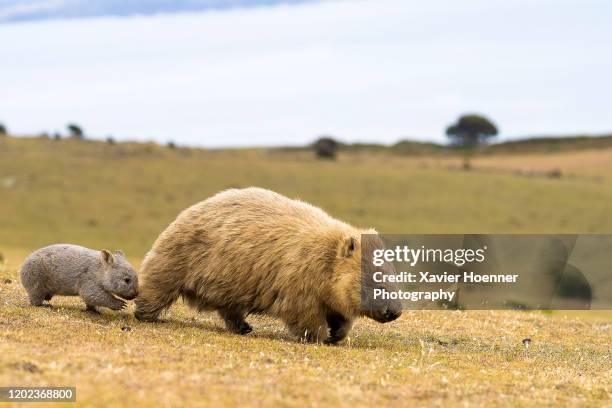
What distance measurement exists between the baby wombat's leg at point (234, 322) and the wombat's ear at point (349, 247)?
7.73 feet

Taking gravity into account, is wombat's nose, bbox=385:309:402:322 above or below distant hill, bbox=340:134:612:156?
below

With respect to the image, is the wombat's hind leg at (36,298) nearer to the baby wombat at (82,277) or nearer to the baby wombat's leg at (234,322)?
the baby wombat at (82,277)

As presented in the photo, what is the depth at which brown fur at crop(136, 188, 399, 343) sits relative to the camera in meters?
13.9

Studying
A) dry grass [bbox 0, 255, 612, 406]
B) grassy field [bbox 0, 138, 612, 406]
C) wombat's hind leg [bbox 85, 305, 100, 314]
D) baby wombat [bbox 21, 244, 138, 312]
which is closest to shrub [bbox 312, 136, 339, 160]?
grassy field [bbox 0, 138, 612, 406]

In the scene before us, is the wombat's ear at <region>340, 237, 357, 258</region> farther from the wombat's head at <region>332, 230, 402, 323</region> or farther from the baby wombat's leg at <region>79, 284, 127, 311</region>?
the baby wombat's leg at <region>79, 284, 127, 311</region>

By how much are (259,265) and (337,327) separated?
173 centimetres

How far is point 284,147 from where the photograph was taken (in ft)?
416

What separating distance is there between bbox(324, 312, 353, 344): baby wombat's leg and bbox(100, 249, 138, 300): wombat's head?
3.56 meters

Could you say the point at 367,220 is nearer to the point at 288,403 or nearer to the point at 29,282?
the point at 29,282

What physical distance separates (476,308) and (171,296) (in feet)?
Answer: 33.8

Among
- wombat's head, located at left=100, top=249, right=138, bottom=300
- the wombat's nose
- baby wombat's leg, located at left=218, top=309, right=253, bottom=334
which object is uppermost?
wombat's head, located at left=100, top=249, right=138, bottom=300

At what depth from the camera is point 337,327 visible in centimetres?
1438

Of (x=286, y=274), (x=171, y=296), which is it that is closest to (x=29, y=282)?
(x=171, y=296)

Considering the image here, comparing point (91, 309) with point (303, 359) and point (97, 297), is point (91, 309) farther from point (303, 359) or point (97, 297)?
point (303, 359)
